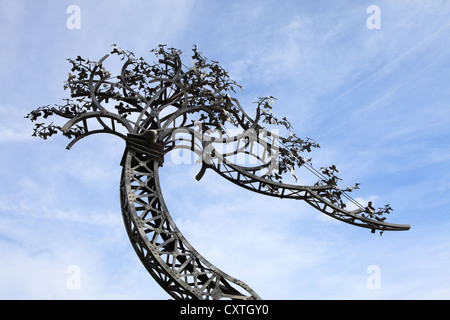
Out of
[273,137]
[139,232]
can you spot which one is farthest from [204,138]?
[139,232]

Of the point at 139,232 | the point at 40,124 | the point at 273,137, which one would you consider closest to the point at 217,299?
the point at 139,232

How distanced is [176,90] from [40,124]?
2.97 meters

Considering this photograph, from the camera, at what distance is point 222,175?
12023 mm

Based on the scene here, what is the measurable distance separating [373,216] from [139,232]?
5.06 meters

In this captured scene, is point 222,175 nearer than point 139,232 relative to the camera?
No

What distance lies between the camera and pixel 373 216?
12.1m

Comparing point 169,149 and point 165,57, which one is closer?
point 169,149

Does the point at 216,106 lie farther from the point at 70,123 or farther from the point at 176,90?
the point at 70,123
